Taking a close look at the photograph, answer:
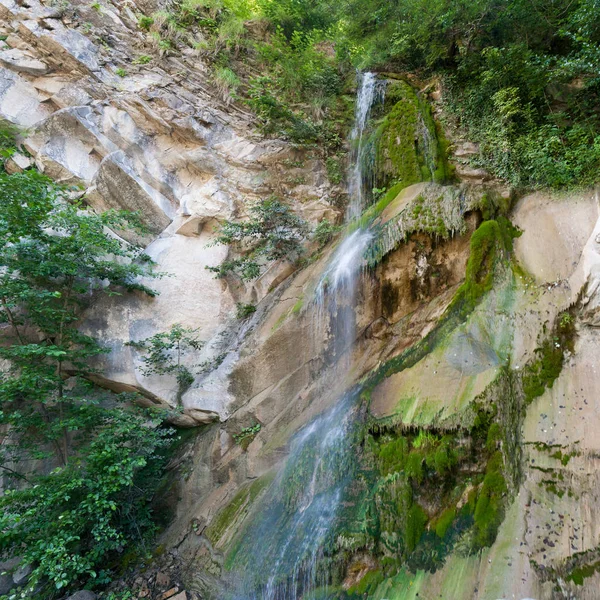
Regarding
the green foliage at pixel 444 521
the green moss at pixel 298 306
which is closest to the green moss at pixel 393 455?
the green foliage at pixel 444 521

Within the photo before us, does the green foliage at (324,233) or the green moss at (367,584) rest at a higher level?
the green foliage at (324,233)

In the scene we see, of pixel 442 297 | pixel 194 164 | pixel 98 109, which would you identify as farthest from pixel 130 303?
pixel 442 297

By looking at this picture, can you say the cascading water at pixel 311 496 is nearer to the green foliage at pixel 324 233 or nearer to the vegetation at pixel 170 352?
the green foliage at pixel 324 233

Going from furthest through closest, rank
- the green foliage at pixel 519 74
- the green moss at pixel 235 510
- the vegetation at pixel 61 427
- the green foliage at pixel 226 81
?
the green foliage at pixel 226 81
the green foliage at pixel 519 74
the green moss at pixel 235 510
the vegetation at pixel 61 427

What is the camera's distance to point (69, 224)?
7.11m

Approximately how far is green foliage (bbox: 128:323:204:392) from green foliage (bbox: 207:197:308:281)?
5.72ft

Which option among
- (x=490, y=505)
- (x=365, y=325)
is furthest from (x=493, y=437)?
(x=365, y=325)

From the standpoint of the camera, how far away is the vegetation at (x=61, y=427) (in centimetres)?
498

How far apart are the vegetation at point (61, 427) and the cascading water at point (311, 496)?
1.91 meters

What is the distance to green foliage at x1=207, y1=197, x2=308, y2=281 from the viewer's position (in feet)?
27.5

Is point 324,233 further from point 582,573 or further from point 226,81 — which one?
point 582,573

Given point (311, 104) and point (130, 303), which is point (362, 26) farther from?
point (130, 303)

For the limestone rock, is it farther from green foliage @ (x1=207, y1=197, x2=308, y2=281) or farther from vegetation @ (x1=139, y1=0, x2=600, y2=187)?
green foliage @ (x1=207, y1=197, x2=308, y2=281)

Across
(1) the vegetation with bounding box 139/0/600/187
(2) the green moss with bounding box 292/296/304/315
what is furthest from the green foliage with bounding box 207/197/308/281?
(1) the vegetation with bounding box 139/0/600/187
